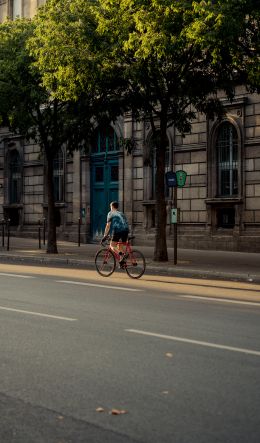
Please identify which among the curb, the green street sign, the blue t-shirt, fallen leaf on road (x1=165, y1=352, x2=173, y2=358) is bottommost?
fallen leaf on road (x1=165, y1=352, x2=173, y2=358)

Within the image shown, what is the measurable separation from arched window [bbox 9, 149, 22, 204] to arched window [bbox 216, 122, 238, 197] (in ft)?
45.4

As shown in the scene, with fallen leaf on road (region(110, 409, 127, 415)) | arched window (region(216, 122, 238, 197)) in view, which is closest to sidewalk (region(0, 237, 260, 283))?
arched window (region(216, 122, 238, 197))

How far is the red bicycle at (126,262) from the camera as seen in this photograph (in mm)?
15312

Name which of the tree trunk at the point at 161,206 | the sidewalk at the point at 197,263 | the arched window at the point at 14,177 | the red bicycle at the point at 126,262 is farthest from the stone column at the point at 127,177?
the red bicycle at the point at 126,262

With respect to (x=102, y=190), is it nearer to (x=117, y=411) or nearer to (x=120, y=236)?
(x=120, y=236)

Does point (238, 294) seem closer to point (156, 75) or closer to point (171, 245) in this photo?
point (156, 75)

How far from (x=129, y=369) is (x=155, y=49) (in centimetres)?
1120

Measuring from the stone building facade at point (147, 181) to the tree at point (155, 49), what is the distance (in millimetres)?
2741

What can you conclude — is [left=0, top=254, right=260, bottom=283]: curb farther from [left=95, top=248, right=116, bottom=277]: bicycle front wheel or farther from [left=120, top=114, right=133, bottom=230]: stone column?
[left=120, top=114, right=133, bottom=230]: stone column

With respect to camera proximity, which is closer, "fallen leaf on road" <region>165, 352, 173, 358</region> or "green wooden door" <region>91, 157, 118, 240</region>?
"fallen leaf on road" <region>165, 352, 173, 358</region>

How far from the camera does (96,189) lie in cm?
3150

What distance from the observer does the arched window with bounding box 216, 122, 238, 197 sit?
83.4 feet

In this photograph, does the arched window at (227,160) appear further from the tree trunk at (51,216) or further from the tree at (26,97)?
the tree trunk at (51,216)

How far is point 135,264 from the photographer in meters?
15.4
